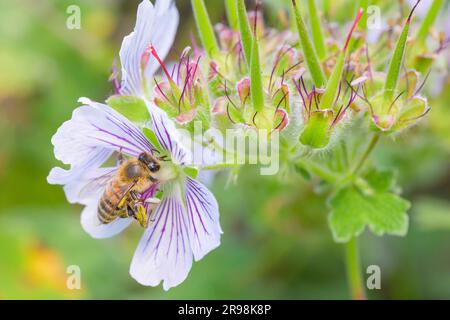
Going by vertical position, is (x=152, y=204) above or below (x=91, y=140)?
below

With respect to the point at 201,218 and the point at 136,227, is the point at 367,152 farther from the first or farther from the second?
the point at 136,227

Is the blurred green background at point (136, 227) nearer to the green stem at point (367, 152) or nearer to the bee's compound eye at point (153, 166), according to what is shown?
the green stem at point (367, 152)

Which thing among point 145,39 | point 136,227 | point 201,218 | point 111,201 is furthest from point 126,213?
point 136,227

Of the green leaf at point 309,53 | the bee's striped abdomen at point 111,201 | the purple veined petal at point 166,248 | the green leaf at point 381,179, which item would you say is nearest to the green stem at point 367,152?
the green leaf at point 381,179

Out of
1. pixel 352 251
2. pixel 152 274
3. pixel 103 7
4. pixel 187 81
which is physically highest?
pixel 103 7
